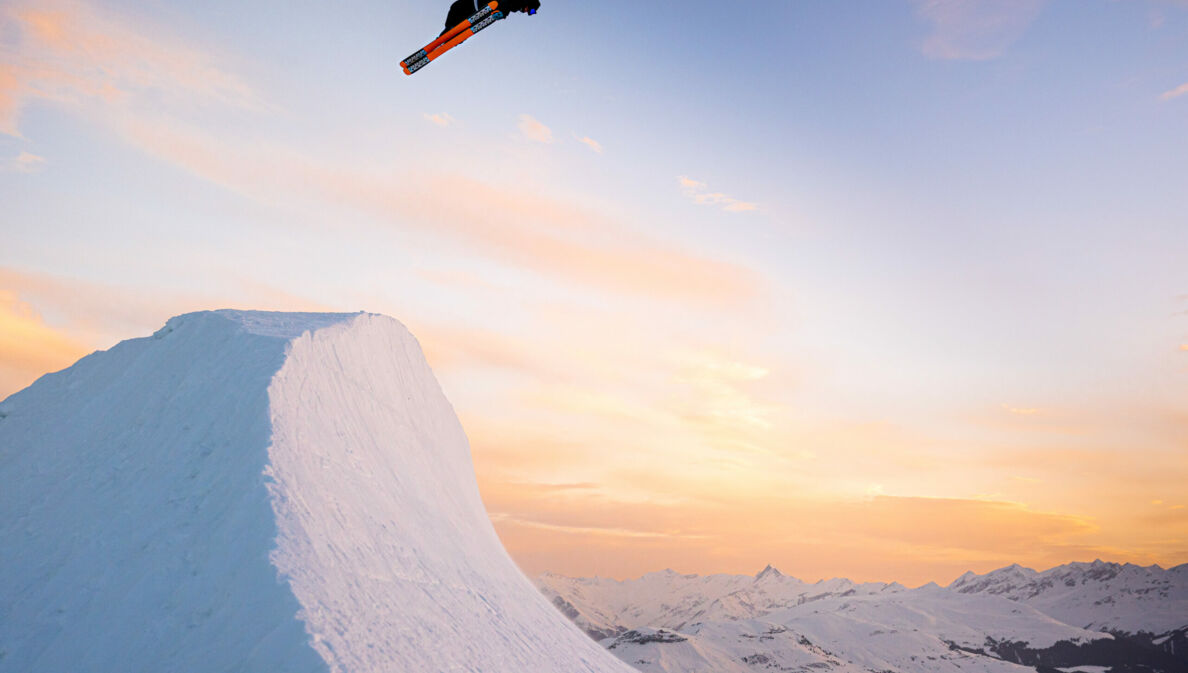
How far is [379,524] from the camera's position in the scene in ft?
75.8

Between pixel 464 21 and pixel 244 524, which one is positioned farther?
pixel 464 21

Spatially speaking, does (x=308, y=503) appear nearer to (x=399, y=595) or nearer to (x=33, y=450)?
(x=399, y=595)

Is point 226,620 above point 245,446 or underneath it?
underneath

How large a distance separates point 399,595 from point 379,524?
3.02 m

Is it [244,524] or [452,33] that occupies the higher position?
[452,33]

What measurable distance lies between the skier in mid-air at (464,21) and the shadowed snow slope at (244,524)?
1167 centimetres

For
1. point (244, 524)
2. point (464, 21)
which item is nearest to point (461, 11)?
point (464, 21)

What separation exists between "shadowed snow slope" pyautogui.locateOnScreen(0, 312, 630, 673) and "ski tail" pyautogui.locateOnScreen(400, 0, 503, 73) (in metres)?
11.5

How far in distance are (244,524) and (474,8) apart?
15.8m

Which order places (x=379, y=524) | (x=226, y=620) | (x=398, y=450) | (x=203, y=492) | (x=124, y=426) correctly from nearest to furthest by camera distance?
(x=226, y=620) < (x=203, y=492) < (x=379, y=524) < (x=124, y=426) < (x=398, y=450)

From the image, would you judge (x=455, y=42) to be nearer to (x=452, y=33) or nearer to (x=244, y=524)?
(x=452, y=33)

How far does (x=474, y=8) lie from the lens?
801 inches

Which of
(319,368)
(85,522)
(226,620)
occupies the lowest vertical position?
(226,620)

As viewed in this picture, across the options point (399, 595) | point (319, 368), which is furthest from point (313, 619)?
point (319, 368)
